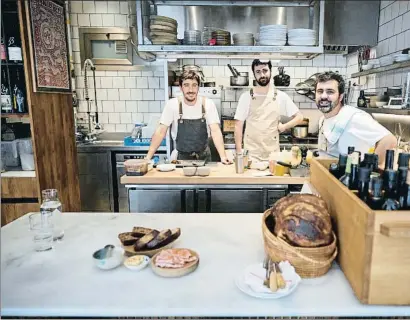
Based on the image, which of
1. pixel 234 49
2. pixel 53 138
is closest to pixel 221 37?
pixel 234 49

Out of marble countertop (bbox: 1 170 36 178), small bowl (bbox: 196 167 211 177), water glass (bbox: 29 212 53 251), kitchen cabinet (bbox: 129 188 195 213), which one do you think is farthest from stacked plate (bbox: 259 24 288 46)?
marble countertop (bbox: 1 170 36 178)

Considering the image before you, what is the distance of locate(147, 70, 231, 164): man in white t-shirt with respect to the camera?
3367 millimetres

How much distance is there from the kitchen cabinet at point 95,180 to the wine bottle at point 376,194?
378cm

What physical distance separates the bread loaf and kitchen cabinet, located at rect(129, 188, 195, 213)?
1.62 meters

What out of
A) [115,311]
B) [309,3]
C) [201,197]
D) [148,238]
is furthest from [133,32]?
[115,311]

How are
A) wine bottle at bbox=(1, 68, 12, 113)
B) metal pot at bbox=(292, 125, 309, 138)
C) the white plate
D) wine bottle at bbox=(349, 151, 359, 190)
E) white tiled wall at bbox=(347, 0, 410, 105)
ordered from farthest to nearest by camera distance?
metal pot at bbox=(292, 125, 309, 138) → white tiled wall at bbox=(347, 0, 410, 105) → wine bottle at bbox=(1, 68, 12, 113) → wine bottle at bbox=(349, 151, 359, 190) → the white plate

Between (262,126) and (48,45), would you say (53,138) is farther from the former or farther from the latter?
(262,126)

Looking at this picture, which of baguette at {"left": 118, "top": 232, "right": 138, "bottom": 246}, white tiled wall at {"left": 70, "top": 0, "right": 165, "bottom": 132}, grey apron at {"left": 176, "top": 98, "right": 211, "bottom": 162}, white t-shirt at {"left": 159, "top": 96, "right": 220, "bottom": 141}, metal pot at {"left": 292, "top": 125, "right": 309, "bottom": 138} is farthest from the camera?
white tiled wall at {"left": 70, "top": 0, "right": 165, "bottom": 132}

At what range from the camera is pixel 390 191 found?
111cm

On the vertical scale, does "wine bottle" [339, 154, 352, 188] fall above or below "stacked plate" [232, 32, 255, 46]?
below

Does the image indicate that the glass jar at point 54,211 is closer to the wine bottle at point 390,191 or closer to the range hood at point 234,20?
the wine bottle at point 390,191

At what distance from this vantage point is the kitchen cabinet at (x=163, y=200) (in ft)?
9.09

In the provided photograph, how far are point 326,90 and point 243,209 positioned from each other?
113 centimetres

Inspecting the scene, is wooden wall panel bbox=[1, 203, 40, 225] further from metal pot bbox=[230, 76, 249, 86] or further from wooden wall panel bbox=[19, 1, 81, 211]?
metal pot bbox=[230, 76, 249, 86]
